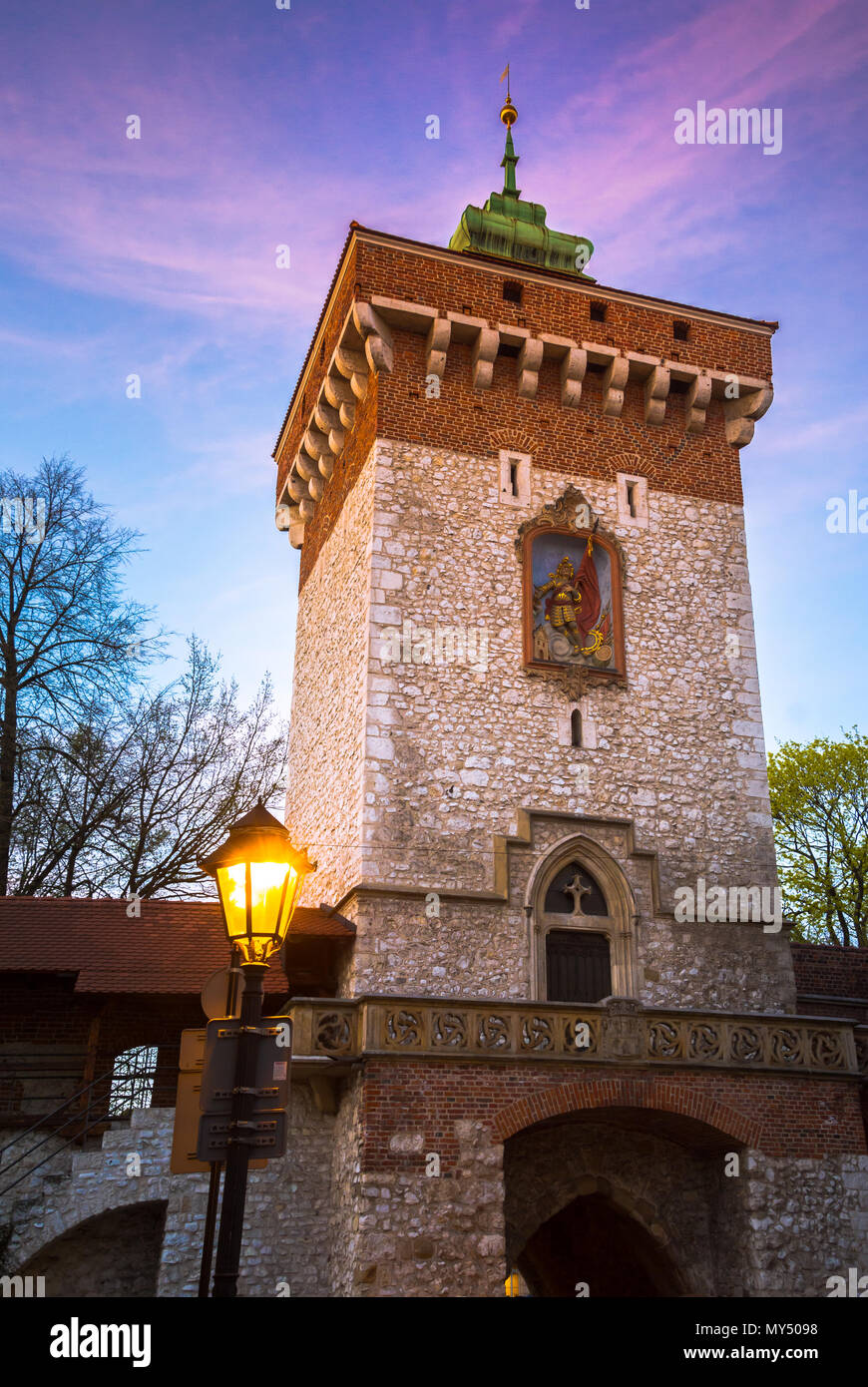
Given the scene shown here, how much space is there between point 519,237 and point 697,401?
4882mm

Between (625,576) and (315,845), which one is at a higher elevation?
(625,576)

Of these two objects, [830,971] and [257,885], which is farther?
[830,971]

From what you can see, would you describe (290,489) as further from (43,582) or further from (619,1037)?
(619,1037)

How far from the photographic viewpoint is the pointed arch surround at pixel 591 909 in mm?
14906

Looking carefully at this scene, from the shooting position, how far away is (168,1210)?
42.2 feet

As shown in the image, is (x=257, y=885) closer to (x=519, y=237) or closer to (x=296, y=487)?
(x=296, y=487)

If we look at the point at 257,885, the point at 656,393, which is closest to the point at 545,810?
the point at 656,393

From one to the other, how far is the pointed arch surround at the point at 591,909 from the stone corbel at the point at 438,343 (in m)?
7.05

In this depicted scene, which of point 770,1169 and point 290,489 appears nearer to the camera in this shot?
point 770,1169

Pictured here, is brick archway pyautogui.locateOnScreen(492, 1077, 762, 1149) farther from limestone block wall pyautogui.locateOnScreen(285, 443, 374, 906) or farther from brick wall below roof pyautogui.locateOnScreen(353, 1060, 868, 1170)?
limestone block wall pyautogui.locateOnScreen(285, 443, 374, 906)

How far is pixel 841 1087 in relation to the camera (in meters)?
14.2

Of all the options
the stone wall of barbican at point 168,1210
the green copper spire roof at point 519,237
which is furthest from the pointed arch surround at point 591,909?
the green copper spire roof at point 519,237
